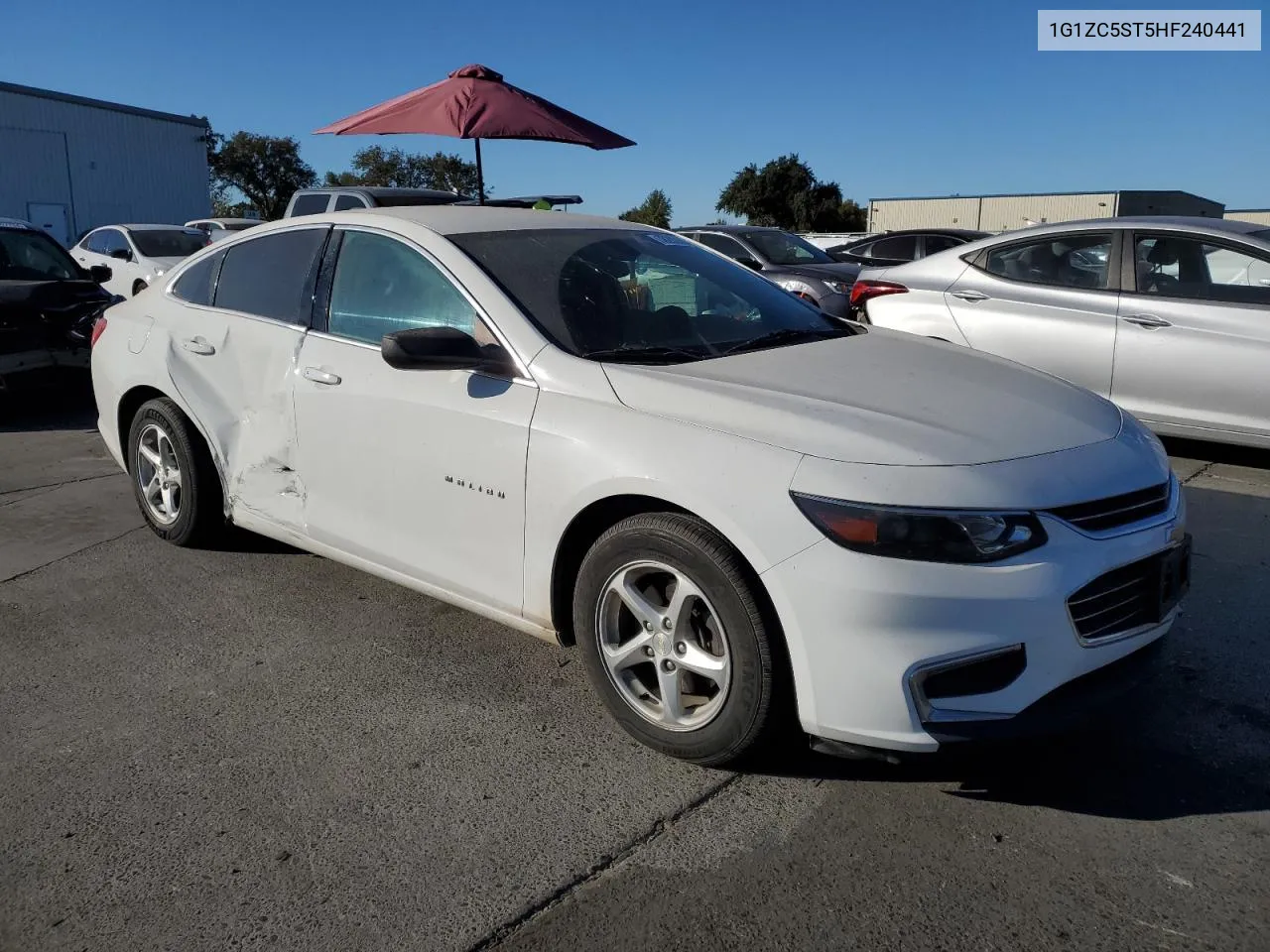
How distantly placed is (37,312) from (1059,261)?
24.4ft

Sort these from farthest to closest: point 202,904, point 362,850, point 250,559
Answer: point 250,559
point 362,850
point 202,904

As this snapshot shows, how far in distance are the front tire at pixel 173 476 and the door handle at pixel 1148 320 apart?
5.23 metres

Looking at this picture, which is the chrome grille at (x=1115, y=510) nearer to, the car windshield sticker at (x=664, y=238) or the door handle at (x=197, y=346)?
the car windshield sticker at (x=664, y=238)

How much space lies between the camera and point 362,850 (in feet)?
8.70

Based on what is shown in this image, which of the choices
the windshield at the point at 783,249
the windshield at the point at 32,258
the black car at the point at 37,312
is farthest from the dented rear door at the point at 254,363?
the windshield at the point at 783,249

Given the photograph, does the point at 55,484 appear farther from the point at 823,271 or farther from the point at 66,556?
the point at 823,271

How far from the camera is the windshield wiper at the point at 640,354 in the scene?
3.33 m

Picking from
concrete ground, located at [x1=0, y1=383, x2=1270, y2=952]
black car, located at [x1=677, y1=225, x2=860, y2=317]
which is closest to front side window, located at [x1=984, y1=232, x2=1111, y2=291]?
concrete ground, located at [x1=0, y1=383, x2=1270, y2=952]

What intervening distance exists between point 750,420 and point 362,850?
4.93 ft

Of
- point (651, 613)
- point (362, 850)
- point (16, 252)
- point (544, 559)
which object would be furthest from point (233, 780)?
point (16, 252)

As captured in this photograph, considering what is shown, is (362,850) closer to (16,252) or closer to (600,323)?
(600,323)

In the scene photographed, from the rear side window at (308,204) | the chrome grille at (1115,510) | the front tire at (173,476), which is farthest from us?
the rear side window at (308,204)

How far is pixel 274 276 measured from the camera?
4.36 metres

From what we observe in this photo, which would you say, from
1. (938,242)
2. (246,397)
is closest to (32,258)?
(246,397)
